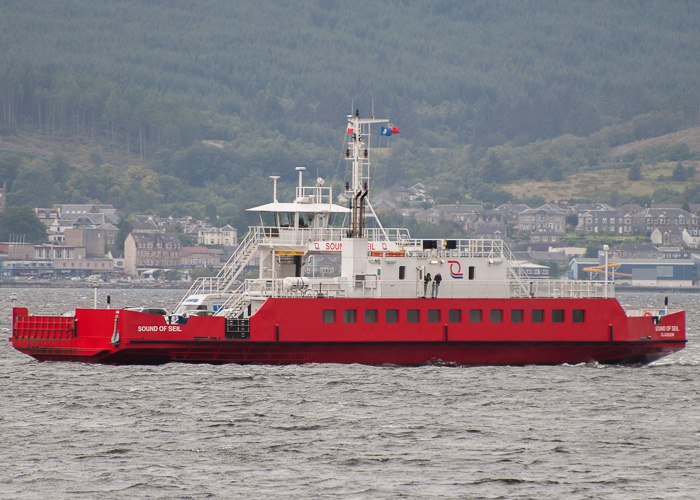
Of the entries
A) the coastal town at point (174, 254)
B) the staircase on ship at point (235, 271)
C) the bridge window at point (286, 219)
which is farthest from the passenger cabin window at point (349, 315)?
the coastal town at point (174, 254)

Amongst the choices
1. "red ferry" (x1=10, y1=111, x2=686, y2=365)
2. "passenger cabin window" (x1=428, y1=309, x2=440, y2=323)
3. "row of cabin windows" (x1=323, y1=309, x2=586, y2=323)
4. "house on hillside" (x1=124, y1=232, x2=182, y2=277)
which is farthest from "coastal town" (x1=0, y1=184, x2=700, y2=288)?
"passenger cabin window" (x1=428, y1=309, x2=440, y2=323)

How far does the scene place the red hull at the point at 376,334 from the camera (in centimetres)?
3488

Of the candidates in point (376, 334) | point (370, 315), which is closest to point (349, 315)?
point (370, 315)

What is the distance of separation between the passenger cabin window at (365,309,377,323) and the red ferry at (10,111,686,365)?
0.03 metres

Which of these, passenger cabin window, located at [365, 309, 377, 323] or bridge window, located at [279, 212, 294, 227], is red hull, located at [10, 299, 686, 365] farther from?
bridge window, located at [279, 212, 294, 227]

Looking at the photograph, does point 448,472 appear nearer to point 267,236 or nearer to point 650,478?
point 650,478

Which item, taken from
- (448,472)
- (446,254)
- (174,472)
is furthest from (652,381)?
(174,472)

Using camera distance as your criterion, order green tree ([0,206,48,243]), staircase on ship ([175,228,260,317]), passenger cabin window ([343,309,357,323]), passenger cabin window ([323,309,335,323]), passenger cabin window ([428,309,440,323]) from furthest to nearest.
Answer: green tree ([0,206,48,243]), staircase on ship ([175,228,260,317]), passenger cabin window ([428,309,440,323]), passenger cabin window ([343,309,357,323]), passenger cabin window ([323,309,335,323])

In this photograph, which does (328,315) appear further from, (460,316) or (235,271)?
(460,316)

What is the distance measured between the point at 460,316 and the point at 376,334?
2593 mm

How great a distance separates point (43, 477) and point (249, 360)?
1371cm

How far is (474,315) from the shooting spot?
36.6m

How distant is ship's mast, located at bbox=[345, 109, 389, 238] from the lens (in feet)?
122

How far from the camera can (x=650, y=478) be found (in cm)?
2272
